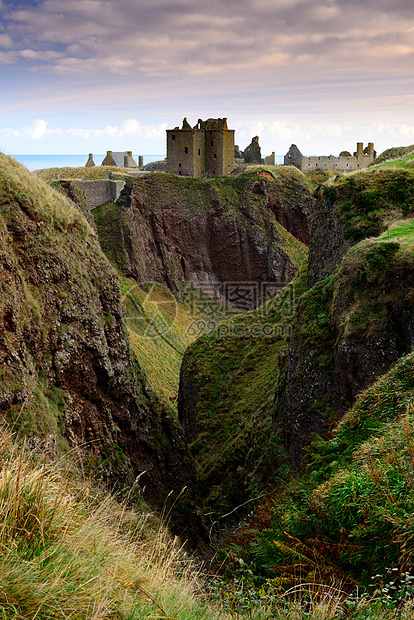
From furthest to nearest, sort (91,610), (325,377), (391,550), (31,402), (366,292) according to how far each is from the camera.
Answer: (325,377), (366,292), (31,402), (391,550), (91,610)

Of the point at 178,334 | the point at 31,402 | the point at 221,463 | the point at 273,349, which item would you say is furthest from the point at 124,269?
the point at 31,402

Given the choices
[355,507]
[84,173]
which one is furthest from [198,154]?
[355,507]

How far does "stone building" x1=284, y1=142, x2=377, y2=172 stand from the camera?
77.8m

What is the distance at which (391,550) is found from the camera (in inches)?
212

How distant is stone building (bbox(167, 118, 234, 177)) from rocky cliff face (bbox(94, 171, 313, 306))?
304 centimetres

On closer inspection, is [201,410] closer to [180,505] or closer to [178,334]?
[180,505]

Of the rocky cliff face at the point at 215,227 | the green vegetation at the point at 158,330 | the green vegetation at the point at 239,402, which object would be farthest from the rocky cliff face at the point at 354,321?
the rocky cliff face at the point at 215,227

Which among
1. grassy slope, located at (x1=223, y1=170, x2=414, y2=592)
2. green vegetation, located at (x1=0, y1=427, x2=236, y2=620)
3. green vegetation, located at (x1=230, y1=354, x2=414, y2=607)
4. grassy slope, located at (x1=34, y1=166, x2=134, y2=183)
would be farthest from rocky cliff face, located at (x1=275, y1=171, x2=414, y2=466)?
grassy slope, located at (x1=34, y1=166, x2=134, y2=183)

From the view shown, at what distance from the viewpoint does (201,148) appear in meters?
64.3

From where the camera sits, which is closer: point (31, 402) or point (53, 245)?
point (31, 402)

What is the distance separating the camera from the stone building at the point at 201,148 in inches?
2451

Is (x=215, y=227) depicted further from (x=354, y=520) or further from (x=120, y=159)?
(x=354, y=520)

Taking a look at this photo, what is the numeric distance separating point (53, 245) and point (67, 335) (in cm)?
279

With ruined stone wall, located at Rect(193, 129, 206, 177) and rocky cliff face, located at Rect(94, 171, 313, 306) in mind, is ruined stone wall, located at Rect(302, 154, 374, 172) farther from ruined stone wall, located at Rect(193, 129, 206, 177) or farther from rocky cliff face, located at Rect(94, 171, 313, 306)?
ruined stone wall, located at Rect(193, 129, 206, 177)
